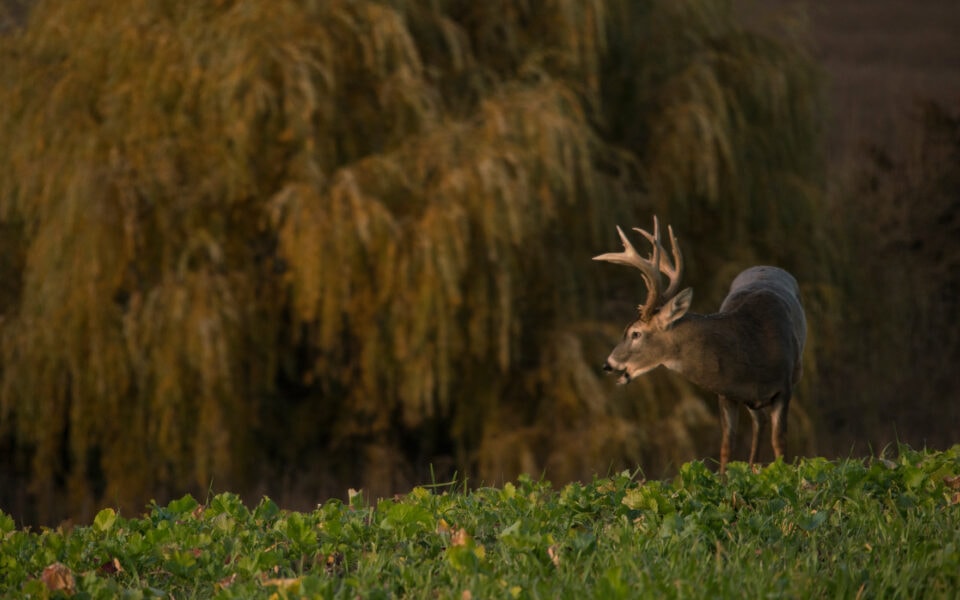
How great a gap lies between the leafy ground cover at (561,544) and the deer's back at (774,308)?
512 mm

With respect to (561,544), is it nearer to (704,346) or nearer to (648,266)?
(704,346)

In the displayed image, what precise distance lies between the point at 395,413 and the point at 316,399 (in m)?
0.64

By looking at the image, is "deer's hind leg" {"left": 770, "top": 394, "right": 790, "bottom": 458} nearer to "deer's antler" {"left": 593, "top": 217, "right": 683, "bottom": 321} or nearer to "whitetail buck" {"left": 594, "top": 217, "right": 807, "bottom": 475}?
"whitetail buck" {"left": 594, "top": 217, "right": 807, "bottom": 475}

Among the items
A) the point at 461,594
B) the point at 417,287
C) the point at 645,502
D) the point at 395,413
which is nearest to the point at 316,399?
the point at 395,413

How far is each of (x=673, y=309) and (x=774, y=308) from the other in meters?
0.40

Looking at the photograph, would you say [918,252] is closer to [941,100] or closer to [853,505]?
[941,100]

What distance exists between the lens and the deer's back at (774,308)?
401 centimetres

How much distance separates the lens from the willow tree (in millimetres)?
9422

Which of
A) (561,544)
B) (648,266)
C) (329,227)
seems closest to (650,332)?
(648,266)

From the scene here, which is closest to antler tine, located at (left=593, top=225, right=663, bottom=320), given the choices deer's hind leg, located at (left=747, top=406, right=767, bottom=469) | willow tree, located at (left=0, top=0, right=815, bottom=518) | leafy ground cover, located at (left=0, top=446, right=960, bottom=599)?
deer's hind leg, located at (left=747, top=406, right=767, bottom=469)

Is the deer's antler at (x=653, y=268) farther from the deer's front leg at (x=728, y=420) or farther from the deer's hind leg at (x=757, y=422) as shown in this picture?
the deer's hind leg at (x=757, y=422)

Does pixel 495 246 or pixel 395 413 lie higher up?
pixel 495 246

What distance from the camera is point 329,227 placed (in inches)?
367

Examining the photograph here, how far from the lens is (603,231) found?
10.2m
